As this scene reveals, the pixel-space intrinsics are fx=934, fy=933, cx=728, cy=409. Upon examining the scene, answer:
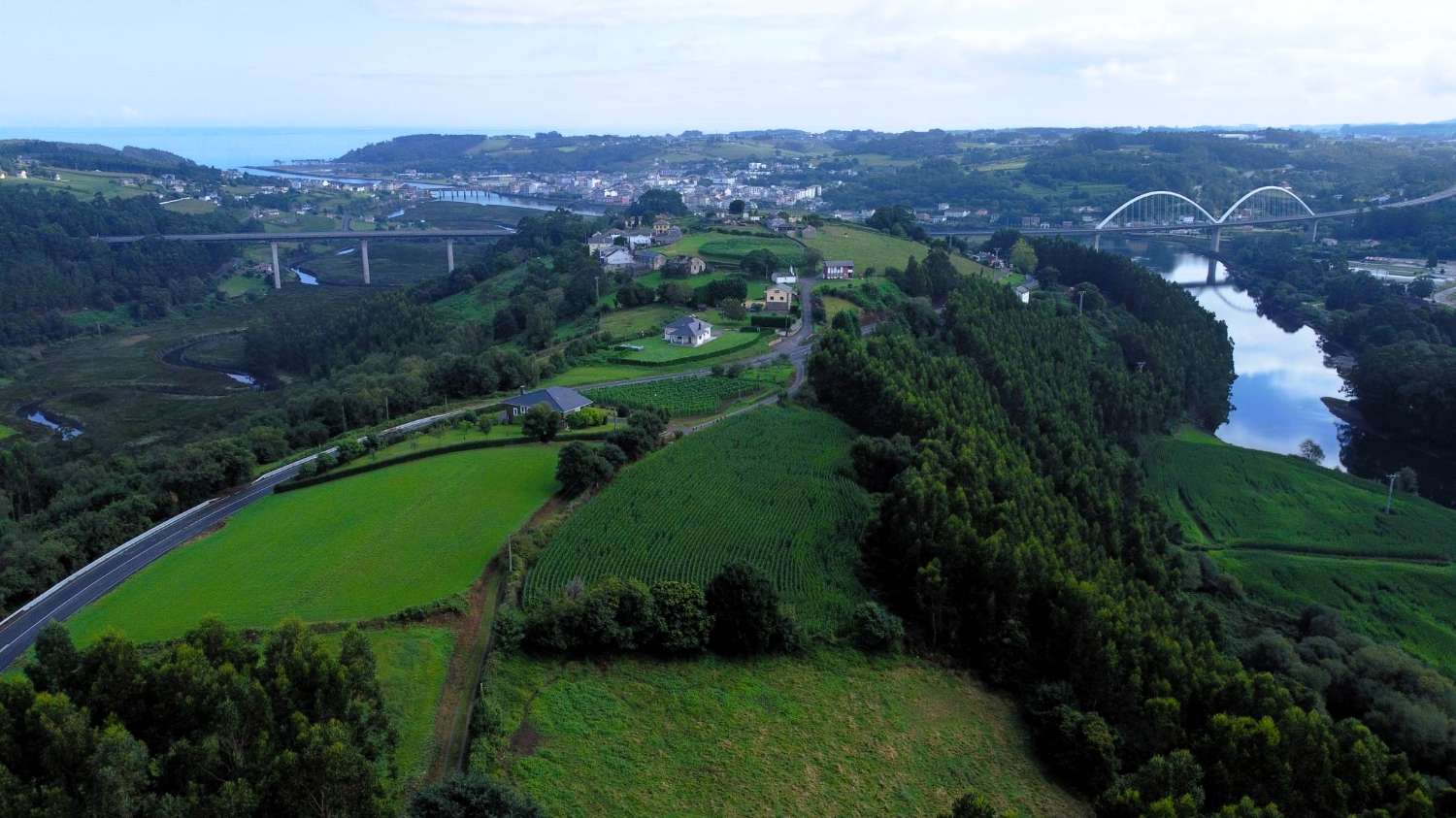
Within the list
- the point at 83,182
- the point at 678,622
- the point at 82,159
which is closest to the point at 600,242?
the point at 678,622

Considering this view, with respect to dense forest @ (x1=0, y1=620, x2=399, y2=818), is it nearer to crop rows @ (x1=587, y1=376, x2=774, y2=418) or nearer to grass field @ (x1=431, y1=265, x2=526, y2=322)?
crop rows @ (x1=587, y1=376, x2=774, y2=418)

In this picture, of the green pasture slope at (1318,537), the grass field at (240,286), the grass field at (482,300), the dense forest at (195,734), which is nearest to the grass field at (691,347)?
the grass field at (482,300)

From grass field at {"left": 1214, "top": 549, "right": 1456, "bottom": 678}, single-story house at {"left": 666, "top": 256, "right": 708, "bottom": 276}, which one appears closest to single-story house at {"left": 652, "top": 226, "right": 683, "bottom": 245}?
single-story house at {"left": 666, "top": 256, "right": 708, "bottom": 276}

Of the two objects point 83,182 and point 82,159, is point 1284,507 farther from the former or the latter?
point 82,159

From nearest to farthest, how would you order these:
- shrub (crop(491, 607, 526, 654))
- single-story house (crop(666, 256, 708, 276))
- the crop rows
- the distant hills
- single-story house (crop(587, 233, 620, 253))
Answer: shrub (crop(491, 607, 526, 654))
the crop rows
single-story house (crop(666, 256, 708, 276))
single-story house (crop(587, 233, 620, 253))
the distant hills

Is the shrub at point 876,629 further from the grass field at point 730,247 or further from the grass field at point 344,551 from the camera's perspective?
the grass field at point 730,247

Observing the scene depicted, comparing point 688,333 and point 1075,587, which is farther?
point 688,333

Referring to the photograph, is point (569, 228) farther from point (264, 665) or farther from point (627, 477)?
point (264, 665)
